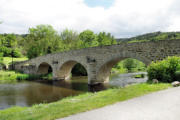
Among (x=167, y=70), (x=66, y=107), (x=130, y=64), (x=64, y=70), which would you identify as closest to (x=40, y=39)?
(x=64, y=70)

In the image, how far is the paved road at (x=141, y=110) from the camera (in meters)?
3.77

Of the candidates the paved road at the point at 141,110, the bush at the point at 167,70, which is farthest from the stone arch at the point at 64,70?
the paved road at the point at 141,110

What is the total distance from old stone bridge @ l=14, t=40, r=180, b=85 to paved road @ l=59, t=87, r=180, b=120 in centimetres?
646

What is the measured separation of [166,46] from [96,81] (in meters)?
8.84

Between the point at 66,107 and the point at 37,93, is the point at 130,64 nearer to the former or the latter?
the point at 37,93

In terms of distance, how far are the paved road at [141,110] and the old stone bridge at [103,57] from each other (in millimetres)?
6459

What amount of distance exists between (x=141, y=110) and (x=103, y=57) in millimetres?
11780

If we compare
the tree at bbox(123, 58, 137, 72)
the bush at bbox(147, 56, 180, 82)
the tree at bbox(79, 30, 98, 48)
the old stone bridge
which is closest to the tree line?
the tree at bbox(79, 30, 98, 48)

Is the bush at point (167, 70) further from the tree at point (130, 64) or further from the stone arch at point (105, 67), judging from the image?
the tree at point (130, 64)

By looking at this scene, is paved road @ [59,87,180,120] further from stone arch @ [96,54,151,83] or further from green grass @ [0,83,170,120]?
stone arch @ [96,54,151,83]

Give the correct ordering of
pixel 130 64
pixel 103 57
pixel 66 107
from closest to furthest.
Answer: pixel 66 107 < pixel 103 57 < pixel 130 64

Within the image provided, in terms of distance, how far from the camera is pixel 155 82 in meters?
7.67

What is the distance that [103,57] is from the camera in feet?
52.0

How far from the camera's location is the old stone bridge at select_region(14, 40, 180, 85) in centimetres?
1102
